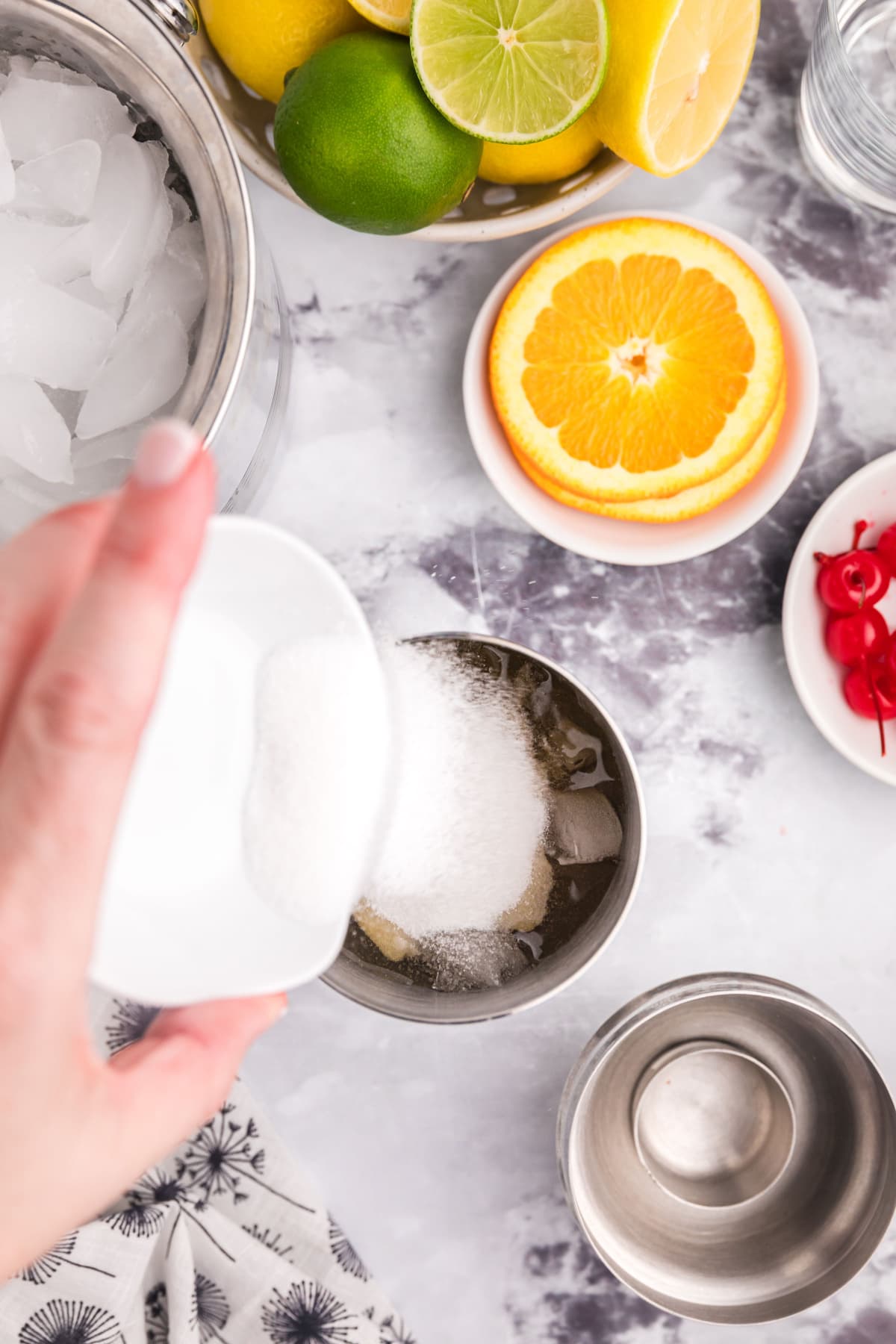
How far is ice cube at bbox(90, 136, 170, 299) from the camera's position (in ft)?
2.27

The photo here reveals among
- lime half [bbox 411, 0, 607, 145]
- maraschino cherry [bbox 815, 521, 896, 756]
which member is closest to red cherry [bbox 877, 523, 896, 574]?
maraschino cherry [bbox 815, 521, 896, 756]

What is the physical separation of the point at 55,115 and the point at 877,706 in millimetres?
705

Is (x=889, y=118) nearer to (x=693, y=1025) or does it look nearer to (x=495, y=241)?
(x=495, y=241)

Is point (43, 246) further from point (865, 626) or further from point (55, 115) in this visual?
point (865, 626)

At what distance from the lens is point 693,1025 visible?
34.4 inches

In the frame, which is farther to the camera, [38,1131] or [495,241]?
[495,241]

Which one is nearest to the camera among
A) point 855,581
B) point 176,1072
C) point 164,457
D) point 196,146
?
point 164,457

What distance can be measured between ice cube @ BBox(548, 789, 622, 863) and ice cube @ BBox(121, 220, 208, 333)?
0.42 metres

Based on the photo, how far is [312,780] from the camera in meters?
0.58

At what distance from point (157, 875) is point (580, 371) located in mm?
476

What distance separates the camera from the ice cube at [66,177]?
69 centimetres

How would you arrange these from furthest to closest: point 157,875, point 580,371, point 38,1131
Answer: point 580,371
point 157,875
point 38,1131

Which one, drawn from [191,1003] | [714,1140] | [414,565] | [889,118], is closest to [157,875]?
[191,1003]

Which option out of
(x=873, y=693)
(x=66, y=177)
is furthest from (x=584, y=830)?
(x=66, y=177)
